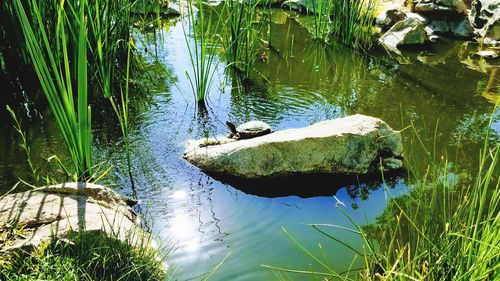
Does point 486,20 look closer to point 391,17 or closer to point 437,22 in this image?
point 437,22

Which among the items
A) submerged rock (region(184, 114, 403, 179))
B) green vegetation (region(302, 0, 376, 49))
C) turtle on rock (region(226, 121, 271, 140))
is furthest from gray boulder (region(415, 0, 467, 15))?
turtle on rock (region(226, 121, 271, 140))

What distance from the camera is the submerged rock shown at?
3.38 metres

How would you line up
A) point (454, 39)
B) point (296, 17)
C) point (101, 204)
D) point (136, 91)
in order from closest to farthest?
point (101, 204) < point (136, 91) < point (454, 39) < point (296, 17)

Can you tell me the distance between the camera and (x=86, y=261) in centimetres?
211

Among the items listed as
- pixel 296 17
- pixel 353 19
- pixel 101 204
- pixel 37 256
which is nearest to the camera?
pixel 37 256

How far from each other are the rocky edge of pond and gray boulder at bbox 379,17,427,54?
5.56 m

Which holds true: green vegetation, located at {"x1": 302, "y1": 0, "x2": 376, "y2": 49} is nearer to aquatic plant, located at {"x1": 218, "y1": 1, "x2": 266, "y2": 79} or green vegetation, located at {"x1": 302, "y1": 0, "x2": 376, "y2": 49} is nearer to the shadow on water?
aquatic plant, located at {"x1": 218, "y1": 1, "x2": 266, "y2": 79}

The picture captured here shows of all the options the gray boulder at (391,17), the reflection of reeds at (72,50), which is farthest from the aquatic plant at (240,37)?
the gray boulder at (391,17)

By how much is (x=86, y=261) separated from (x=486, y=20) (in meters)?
7.62

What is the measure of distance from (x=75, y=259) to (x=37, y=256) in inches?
6.2

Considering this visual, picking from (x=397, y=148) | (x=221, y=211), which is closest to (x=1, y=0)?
(x=221, y=211)

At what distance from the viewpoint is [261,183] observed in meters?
3.38

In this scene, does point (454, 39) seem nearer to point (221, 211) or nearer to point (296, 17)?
point (296, 17)

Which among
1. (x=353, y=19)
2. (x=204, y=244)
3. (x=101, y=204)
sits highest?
(x=353, y=19)
